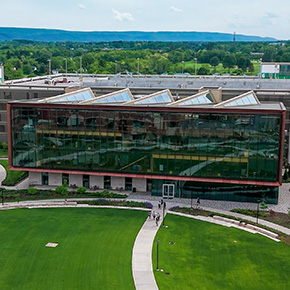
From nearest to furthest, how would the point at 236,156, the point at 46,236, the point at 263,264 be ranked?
the point at 263,264 → the point at 46,236 → the point at 236,156

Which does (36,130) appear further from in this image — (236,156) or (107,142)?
(236,156)

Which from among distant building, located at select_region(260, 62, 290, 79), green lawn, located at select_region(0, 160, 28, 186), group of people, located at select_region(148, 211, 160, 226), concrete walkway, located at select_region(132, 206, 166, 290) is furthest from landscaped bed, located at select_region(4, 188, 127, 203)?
distant building, located at select_region(260, 62, 290, 79)

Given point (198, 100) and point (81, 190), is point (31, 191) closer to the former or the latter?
point (81, 190)

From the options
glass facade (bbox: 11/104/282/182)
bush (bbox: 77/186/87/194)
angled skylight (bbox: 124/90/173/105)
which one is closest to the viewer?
glass facade (bbox: 11/104/282/182)

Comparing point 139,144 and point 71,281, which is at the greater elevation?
point 139,144

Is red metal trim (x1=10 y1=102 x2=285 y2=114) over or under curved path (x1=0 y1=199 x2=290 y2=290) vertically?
over

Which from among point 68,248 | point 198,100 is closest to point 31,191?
point 68,248

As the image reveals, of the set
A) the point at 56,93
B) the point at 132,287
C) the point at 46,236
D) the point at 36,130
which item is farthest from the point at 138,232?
the point at 56,93

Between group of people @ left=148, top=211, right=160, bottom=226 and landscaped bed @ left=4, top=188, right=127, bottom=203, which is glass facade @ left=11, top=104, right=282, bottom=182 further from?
group of people @ left=148, top=211, right=160, bottom=226
